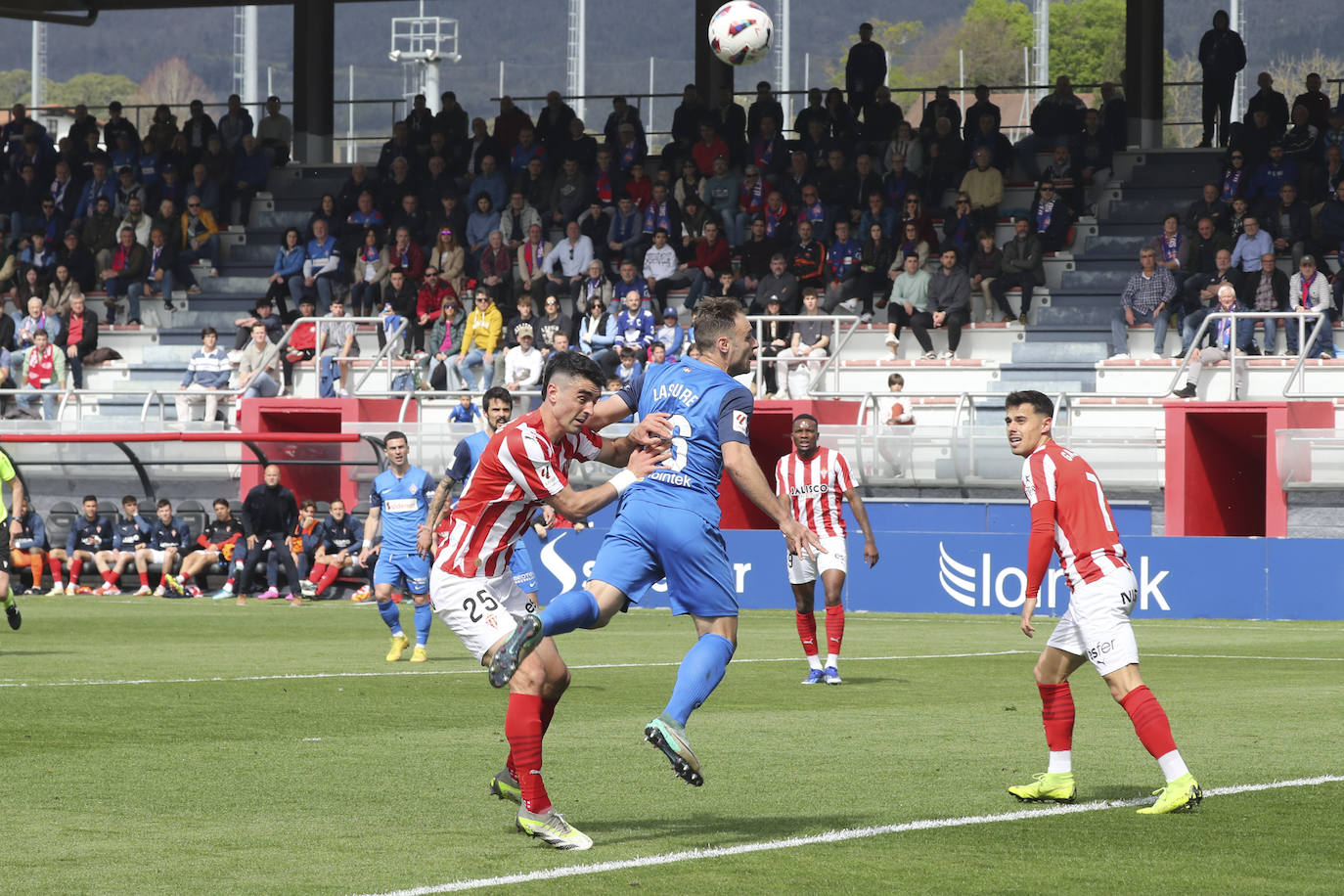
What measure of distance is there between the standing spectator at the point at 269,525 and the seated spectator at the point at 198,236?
9030mm

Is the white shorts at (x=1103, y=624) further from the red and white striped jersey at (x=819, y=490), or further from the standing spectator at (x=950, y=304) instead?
the standing spectator at (x=950, y=304)

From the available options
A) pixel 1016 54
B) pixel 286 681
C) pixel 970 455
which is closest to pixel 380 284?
pixel 970 455

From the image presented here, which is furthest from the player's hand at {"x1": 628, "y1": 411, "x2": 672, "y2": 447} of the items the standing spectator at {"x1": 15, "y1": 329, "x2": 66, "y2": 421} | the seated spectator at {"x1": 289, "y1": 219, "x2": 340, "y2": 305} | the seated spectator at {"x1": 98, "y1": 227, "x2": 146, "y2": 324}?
the seated spectator at {"x1": 98, "y1": 227, "x2": 146, "y2": 324}

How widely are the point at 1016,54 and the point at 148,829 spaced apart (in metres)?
74.1

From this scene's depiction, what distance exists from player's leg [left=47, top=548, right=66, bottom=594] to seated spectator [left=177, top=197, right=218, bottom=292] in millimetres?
7677

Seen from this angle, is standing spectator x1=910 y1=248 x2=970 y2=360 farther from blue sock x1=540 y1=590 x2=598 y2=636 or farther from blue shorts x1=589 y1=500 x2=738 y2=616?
blue sock x1=540 y1=590 x2=598 y2=636

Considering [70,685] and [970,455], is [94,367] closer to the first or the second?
[970,455]

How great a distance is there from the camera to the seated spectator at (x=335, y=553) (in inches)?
998

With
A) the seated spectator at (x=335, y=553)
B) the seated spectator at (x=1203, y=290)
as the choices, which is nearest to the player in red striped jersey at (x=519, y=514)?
the seated spectator at (x=335, y=553)

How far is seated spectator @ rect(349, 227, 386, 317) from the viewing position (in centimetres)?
3067

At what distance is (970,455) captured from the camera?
77.8 feet

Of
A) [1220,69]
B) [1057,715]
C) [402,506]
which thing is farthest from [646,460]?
[1220,69]

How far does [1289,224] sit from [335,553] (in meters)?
14.0

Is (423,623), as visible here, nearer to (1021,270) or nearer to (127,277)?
(1021,270)
